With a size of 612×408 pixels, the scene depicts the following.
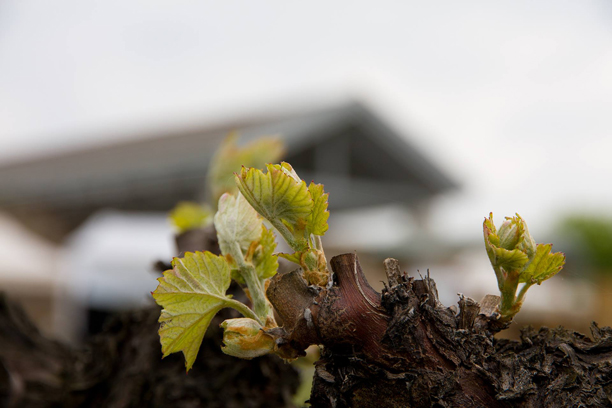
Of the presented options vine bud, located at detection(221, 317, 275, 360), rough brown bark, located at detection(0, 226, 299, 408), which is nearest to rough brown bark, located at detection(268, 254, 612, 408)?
vine bud, located at detection(221, 317, 275, 360)

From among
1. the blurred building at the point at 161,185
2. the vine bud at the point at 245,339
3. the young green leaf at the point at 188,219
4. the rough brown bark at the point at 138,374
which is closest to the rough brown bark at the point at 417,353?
the vine bud at the point at 245,339

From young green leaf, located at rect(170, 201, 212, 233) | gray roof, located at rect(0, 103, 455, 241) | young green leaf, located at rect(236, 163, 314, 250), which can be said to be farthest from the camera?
gray roof, located at rect(0, 103, 455, 241)

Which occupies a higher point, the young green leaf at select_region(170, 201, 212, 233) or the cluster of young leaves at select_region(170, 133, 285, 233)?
the cluster of young leaves at select_region(170, 133, 285, 233)

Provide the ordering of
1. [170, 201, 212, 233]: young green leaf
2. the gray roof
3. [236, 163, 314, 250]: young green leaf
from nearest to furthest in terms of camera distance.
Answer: [236, 163, 314, 250]: young green leaf, [170, 201, 212, 233]: young green leaf, the gray roof

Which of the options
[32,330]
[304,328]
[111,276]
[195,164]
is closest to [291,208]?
[304,328]

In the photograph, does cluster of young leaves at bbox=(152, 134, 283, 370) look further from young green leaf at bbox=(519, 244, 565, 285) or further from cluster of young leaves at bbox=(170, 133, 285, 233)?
cluster of young leaves at bbox=(170, 133, 285, 233)

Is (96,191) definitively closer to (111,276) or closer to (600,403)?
(111,276)

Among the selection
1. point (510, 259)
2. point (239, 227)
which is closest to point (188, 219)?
point (239, 227)
